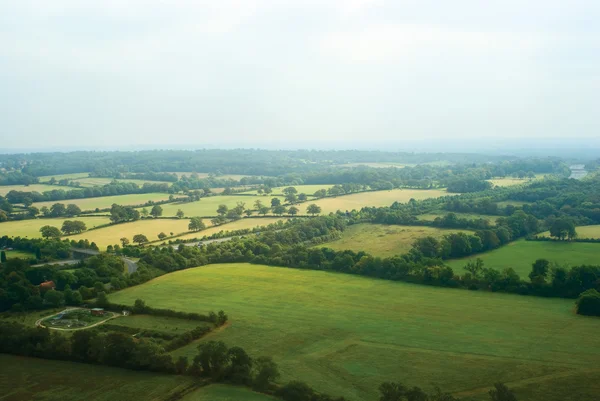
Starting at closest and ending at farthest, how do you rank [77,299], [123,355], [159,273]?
[123,355] → [77,299] → [159,273]

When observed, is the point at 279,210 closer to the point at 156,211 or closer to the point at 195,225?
the point at 195,225

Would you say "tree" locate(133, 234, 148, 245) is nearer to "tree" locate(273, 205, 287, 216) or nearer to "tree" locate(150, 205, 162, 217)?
"tree" locate(150, 205, 162, 217)

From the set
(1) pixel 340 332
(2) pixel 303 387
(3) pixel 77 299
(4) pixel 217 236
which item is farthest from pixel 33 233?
(2) pixel 303 387

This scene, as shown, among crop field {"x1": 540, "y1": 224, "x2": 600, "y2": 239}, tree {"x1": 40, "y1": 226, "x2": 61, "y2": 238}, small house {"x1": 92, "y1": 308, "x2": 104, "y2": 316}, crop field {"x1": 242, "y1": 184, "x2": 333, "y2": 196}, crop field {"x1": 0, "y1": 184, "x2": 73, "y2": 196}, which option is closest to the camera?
small house {"x1": 92, "y1": 308, "x2": 104, "y2": 316}

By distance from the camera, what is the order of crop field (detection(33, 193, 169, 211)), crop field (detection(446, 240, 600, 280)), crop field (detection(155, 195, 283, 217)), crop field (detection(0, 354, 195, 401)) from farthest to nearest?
crop field (detection(33, 193, 169, 211)), crop field (detection(155, 195, 283, 217)), crop field (detection(446, 240, 600, 280)), crop field (detection(0, 354, 195, 401))

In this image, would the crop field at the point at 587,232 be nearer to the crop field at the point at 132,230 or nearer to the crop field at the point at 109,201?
the crop field at the point at 132,230

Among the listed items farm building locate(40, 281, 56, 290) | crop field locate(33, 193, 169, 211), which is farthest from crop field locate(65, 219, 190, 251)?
crop field locate(33, 193, 169, 211)

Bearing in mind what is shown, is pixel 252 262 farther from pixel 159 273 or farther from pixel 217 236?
pixel 217 236
